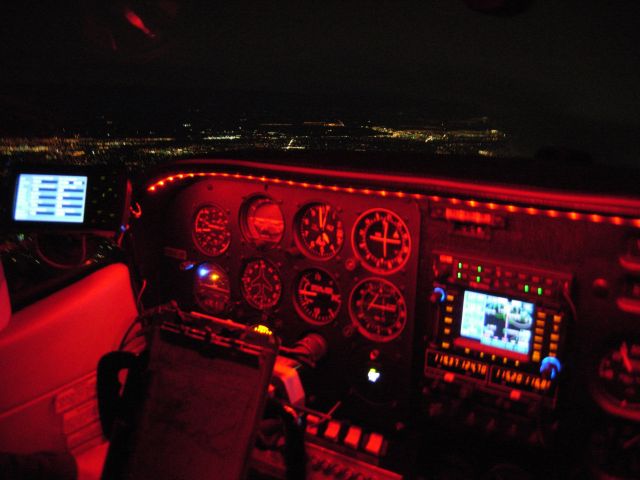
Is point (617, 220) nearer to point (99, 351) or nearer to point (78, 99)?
point (99, 351)

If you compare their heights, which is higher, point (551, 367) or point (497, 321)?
point (497, 321)

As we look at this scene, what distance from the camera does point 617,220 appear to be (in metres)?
1.54

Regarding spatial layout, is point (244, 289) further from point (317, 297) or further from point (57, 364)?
point (57, 364)

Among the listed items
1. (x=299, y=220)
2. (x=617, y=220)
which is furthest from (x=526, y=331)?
(x=299, y=220)

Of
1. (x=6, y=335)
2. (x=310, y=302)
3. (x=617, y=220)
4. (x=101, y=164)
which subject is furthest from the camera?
(x=310, y=302)

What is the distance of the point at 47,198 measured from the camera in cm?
215

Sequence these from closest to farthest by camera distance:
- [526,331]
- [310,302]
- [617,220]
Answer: [617,220] < [526,331] < [310,302]

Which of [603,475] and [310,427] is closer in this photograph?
[603,475]

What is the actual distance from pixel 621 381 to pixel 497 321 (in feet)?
1.55

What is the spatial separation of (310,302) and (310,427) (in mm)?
619

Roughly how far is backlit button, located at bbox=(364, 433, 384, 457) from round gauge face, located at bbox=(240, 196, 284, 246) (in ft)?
3.39

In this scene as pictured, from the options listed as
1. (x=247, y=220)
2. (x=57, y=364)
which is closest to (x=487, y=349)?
(x=247, y=220)

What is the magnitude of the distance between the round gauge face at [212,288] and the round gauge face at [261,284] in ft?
0.43

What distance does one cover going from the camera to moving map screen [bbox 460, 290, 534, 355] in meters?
1.81
